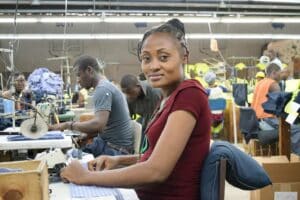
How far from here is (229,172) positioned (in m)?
1.19

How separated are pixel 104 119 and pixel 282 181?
162 centimetres

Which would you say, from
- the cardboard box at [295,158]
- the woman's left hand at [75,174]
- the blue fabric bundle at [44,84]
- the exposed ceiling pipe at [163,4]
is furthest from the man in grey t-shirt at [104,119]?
the exposed ceiling pipe at [163,4]

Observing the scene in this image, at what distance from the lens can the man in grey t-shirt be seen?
2799 mm

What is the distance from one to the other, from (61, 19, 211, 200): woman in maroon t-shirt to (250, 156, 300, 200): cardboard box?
214 cm

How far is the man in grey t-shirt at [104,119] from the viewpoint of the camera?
2799 millimetres

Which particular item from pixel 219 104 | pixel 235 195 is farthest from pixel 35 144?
pixel 219 104

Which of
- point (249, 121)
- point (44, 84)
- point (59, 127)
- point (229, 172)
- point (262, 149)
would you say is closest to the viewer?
point (229, 172)

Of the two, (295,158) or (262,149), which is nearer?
(295,158)

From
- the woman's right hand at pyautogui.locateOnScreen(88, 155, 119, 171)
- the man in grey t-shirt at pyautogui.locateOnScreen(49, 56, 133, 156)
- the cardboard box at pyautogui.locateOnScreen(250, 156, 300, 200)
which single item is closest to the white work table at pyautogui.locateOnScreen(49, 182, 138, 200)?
the woman's right hand at pyautogui.locateOnScreen(88, 155, 119, 171)

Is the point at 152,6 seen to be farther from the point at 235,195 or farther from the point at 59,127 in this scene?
the point at 59,127

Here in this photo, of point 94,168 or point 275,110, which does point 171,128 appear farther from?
point 275,110

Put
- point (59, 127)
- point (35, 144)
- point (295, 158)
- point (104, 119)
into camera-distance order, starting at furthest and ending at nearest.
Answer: point (295, 158), point (104, 119), point (59, 127), point (35, 144)

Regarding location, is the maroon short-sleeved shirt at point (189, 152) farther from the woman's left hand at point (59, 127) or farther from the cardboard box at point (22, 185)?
the woman's left hand at point (59, 127)

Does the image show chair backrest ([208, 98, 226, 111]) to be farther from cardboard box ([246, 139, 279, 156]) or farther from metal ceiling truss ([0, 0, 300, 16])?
metal ceiling truss ([0, 0, 300, 16])
